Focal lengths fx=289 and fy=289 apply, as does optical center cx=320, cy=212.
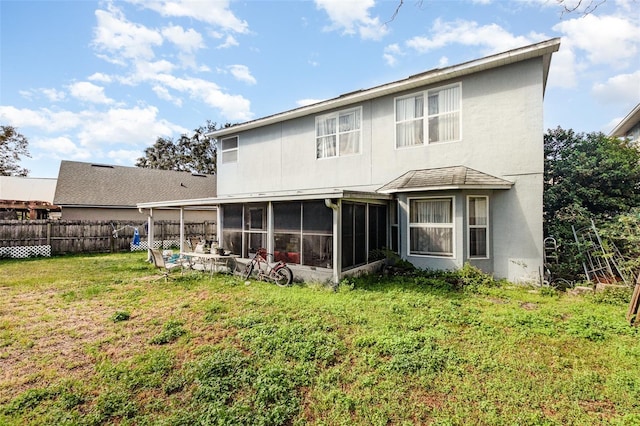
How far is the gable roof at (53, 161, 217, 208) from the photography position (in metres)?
17.4

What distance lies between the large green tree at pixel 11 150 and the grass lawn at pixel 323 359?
119ft

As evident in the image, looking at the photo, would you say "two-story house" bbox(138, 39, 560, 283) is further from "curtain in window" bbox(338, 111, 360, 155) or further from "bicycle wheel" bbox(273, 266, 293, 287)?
"bicycle wheel" bbox(273, 266, 293, 287)

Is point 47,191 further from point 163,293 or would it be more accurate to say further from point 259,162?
point 163,293

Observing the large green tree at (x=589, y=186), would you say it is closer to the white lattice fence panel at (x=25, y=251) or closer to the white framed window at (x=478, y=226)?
the white framed window at (x=478, y=226)

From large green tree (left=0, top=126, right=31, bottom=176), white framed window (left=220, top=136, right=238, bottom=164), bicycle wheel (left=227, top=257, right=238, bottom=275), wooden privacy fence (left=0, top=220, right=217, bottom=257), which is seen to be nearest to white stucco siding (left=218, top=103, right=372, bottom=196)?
white framed window (left=220, top=136, right=238, bottom=164)

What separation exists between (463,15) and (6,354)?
10062 mm

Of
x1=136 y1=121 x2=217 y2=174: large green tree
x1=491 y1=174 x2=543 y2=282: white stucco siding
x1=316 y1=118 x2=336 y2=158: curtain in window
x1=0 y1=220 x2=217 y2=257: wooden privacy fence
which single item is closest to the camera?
x1=491 y1=174 x2=543 y2=282: white stucco siding

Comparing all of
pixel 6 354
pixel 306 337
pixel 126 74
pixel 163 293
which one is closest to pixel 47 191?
pixel 126 74

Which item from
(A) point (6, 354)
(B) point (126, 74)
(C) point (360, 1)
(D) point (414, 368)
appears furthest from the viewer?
(B) point (126, 74)

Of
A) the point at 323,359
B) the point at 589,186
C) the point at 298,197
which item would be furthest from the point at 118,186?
the point at 589,186

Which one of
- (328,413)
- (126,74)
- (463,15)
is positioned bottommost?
(328,413)

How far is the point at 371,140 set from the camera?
10.1 meters

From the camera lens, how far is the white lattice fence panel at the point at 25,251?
42.2ft

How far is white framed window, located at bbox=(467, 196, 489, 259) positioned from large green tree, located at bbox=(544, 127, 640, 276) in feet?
8.59
